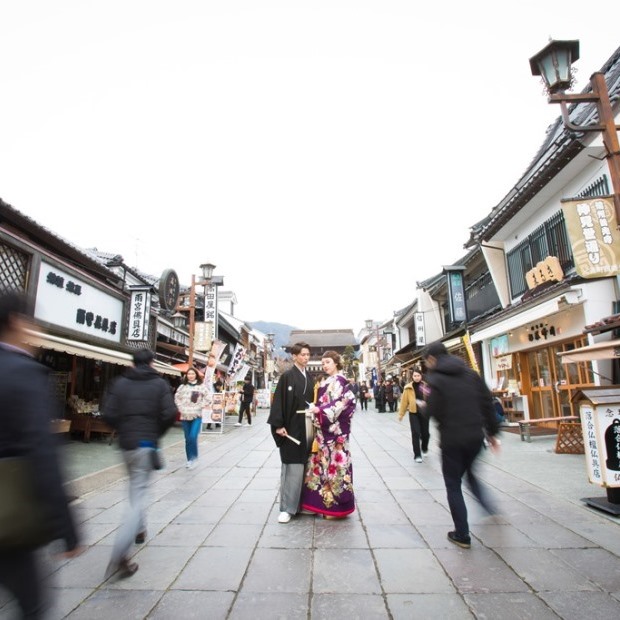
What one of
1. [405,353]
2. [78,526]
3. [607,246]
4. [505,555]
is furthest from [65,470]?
[405,353]

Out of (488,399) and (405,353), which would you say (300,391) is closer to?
(488,399)

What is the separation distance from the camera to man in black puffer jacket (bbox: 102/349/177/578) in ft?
11.2

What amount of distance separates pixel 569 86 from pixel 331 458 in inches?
213

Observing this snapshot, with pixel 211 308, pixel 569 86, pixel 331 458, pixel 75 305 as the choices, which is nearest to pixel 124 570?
pixel 331 458

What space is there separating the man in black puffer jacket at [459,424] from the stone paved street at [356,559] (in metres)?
0.36

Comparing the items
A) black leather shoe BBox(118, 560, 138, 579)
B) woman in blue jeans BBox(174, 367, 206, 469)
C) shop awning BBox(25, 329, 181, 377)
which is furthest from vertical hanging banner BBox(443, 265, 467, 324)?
black leather shoe BBox(118, 560, 138, 579)

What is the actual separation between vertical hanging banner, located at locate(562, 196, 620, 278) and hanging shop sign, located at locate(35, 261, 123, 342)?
10154 millimetres

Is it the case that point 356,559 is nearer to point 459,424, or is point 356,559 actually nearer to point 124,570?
point 459,424

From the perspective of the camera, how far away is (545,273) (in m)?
10.6

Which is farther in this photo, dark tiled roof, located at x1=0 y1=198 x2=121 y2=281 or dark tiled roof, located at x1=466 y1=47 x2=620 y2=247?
dark tiled roof, located at x1=0 y1=198 x2=121 y2=281

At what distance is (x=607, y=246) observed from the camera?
6125 mm

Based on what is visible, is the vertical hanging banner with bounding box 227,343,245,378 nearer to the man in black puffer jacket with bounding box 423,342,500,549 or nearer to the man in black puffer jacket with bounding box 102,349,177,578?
the man in black puffer jacket with bounding box 102,349,177,578

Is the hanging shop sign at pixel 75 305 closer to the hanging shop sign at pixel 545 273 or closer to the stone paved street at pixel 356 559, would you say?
the stone paved street at pixel 356 559

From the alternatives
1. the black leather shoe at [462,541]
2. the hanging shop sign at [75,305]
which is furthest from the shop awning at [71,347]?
the black leather shoe at [462,541]
